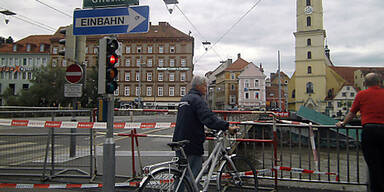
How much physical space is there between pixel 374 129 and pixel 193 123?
101 inches

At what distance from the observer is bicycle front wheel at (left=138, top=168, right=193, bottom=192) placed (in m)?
3.36

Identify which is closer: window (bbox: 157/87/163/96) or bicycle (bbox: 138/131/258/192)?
bicycle (bbox: 138/131/258/192)

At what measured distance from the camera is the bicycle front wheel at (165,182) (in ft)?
11.0

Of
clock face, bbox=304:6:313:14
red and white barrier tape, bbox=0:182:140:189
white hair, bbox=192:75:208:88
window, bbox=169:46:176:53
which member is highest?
clock face, bbox=304:6:313:14

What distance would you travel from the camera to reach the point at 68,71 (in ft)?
26.0

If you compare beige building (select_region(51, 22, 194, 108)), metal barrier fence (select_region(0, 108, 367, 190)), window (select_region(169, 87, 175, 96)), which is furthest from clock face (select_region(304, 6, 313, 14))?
metal barrier fence (select_region(0, 108, 367, 190))

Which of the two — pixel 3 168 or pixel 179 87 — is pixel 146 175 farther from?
pixel 179 87

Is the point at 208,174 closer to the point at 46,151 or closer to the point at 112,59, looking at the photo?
the point at 112,59

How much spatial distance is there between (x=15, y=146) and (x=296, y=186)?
610 centimetres

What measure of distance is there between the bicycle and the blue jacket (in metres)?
0.26

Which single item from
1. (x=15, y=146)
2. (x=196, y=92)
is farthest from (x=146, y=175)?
(x=15, y=146)

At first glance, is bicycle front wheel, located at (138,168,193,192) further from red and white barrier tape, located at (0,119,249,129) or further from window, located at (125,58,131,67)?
window, located at (125,58,131,67)

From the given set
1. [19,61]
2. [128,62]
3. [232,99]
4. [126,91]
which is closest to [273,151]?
[126,91]

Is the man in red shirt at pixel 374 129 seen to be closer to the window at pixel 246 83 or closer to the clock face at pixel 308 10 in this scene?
the clock face at pixel 308 10
